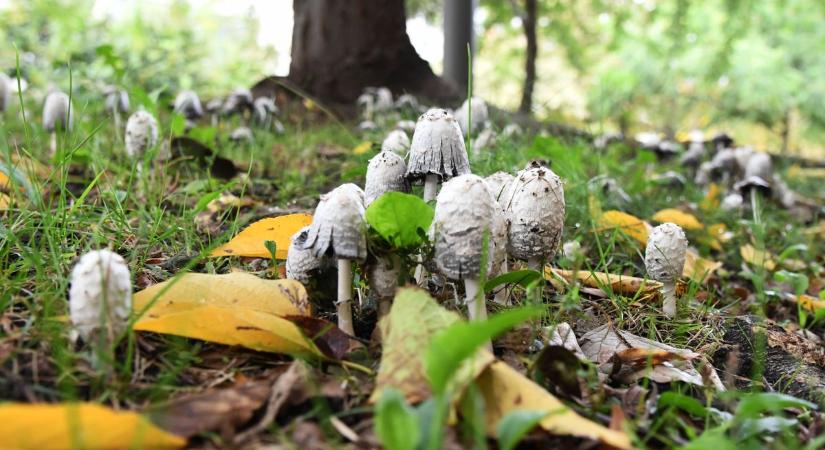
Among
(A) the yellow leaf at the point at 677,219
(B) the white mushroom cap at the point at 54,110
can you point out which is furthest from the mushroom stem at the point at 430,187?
A: (B) the white mushroom cap at the point at 54,110

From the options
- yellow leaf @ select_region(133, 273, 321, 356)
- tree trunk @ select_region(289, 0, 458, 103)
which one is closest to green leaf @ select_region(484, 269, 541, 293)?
yellow leaf @ select_region(133, 273, 321, 356)

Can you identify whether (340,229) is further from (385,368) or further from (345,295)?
(385,368)

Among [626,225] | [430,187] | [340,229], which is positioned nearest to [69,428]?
[340,229]

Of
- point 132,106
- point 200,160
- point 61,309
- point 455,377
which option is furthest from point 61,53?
point 455,377

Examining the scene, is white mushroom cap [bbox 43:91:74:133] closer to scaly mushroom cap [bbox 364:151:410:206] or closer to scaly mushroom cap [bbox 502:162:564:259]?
scaly mushroom cap [bbox 364:151:410:206]

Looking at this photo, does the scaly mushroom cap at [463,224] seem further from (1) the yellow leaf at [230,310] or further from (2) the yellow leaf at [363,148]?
(2) the yellow leaf at [363,148]
